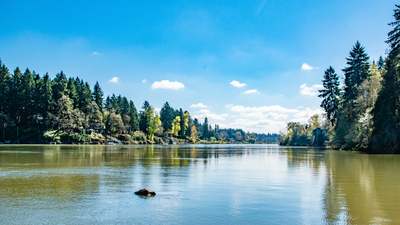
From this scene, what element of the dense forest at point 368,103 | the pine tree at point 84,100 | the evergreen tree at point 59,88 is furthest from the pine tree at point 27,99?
the dense forest at point 368,103

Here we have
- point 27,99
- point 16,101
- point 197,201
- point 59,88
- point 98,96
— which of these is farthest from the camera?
point 98,96

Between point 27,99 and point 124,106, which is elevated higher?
point 124,106

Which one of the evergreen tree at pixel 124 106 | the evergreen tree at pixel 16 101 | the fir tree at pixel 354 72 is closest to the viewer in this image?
the fir tree at pixel 354 72

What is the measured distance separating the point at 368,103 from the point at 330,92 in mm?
25013

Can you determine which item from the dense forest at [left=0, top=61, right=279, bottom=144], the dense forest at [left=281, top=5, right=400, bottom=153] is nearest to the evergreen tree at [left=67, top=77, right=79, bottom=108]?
the dense forest at [left=0, top=61, right=279, bottom=144]

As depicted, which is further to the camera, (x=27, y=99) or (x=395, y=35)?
(x=27, y=99)

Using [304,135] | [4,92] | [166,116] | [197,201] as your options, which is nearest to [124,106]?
[166,116]

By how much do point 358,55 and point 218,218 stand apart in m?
64.7

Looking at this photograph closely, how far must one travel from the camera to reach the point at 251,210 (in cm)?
785

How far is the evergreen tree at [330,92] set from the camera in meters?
71.6

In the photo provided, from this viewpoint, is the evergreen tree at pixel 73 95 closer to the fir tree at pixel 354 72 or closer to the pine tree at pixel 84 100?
the pine tree at pixel 84 100

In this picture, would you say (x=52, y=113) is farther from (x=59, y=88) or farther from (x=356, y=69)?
(x=356, y=69)

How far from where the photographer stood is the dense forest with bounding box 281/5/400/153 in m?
36.2

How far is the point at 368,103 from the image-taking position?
47625mm
